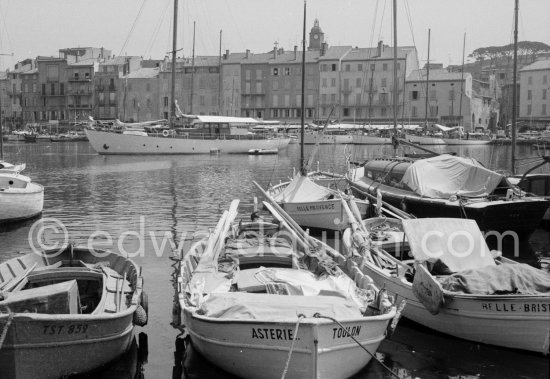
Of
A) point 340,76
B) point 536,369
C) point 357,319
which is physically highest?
point 340,76

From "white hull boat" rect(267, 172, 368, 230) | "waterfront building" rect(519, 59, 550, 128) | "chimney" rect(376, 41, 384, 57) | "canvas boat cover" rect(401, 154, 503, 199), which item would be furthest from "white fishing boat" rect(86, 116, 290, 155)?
"waterfront building" rect(519, 59, 550, 128)

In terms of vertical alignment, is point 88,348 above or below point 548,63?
below

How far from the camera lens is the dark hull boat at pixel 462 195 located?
74.0ft

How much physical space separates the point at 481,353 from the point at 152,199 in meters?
25.1

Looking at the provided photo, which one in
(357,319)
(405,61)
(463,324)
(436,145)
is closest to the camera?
(357,319)

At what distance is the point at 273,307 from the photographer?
1033 cm

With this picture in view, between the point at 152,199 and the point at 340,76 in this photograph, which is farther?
the point at 340,76

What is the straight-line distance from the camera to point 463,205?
23078 mm

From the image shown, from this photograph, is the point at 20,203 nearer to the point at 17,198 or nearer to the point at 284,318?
the point at 17,198

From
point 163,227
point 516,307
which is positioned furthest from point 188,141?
point 516,307

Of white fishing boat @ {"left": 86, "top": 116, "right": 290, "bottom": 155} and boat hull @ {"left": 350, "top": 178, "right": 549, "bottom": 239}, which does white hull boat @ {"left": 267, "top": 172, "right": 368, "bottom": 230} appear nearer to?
boat hull @ {"left": 350, "top": 178, "right": 549, "bottom": 239}

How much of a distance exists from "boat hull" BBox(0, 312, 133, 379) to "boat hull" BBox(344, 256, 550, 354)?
5.86 m

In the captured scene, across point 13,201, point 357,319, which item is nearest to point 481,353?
point 357,319

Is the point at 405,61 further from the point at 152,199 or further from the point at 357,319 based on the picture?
the point at 357,319
